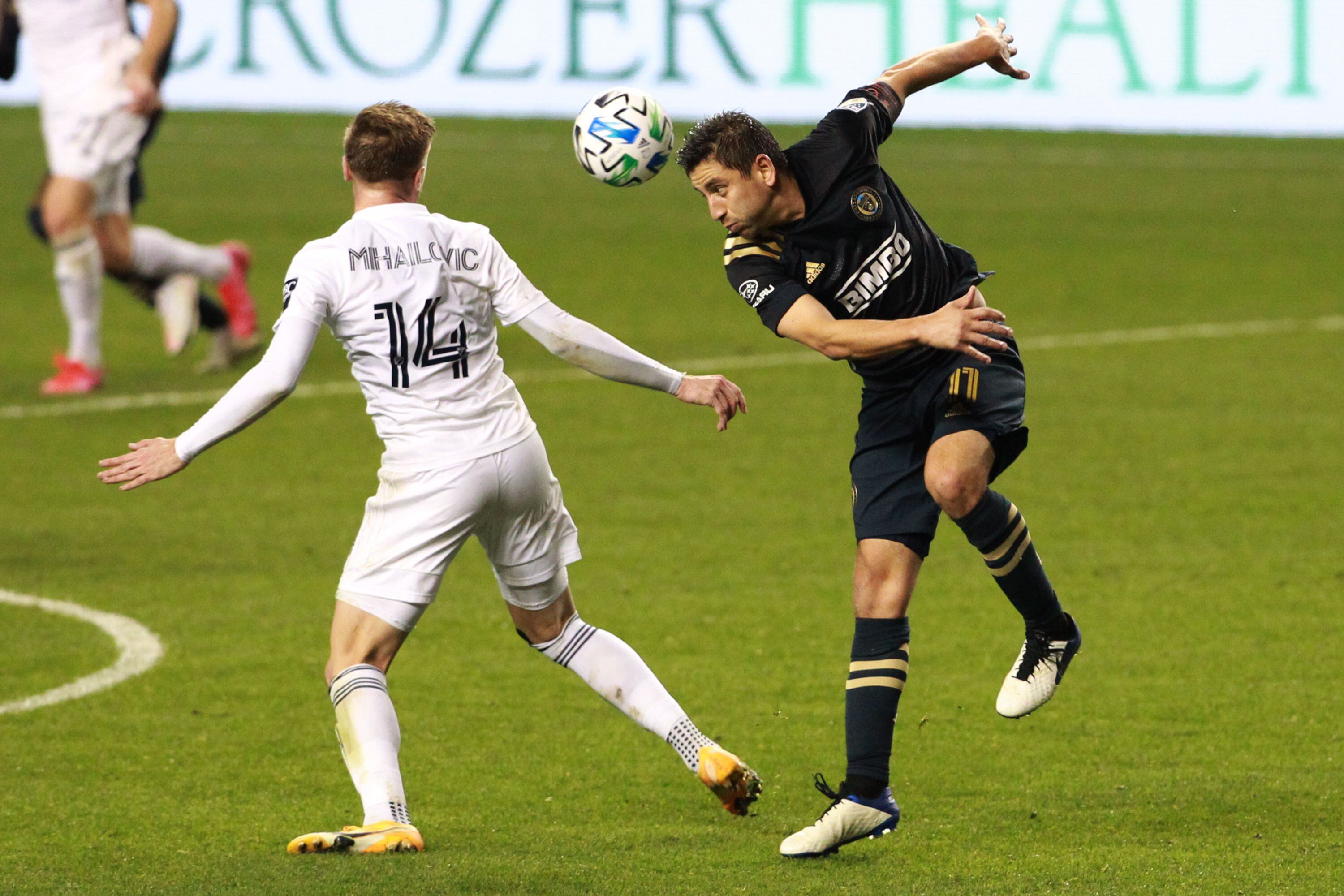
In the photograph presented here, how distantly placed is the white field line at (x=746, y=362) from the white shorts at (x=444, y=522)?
7.07m

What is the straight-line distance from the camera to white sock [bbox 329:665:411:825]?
4.97 meters

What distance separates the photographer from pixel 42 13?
12086 millimetres

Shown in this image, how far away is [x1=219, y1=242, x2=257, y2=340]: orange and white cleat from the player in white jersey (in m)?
0.25

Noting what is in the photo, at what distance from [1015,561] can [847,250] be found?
3.13ft

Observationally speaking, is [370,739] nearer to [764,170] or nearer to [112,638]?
[764,170]

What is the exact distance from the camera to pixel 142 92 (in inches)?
449

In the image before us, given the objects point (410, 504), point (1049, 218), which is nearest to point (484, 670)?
point (410, 504)

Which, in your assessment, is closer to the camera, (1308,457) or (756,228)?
(756,228)

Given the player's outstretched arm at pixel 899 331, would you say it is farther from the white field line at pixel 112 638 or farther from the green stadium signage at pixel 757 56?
the green stadium signage at pixel 757 56

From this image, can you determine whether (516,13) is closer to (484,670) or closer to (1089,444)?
(1089,444)

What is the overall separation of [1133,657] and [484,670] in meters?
2.18

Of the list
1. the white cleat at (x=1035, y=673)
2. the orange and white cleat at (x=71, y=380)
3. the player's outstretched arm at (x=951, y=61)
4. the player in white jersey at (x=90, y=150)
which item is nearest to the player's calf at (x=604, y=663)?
the white cleat at (x=1035, y=673)

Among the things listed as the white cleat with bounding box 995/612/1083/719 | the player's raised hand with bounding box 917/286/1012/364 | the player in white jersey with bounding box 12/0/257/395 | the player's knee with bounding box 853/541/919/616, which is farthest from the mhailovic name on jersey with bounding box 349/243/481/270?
the player in white jersey with bounding box 12/0/257/395

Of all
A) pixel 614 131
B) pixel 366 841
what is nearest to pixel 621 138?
pixel 614 131
